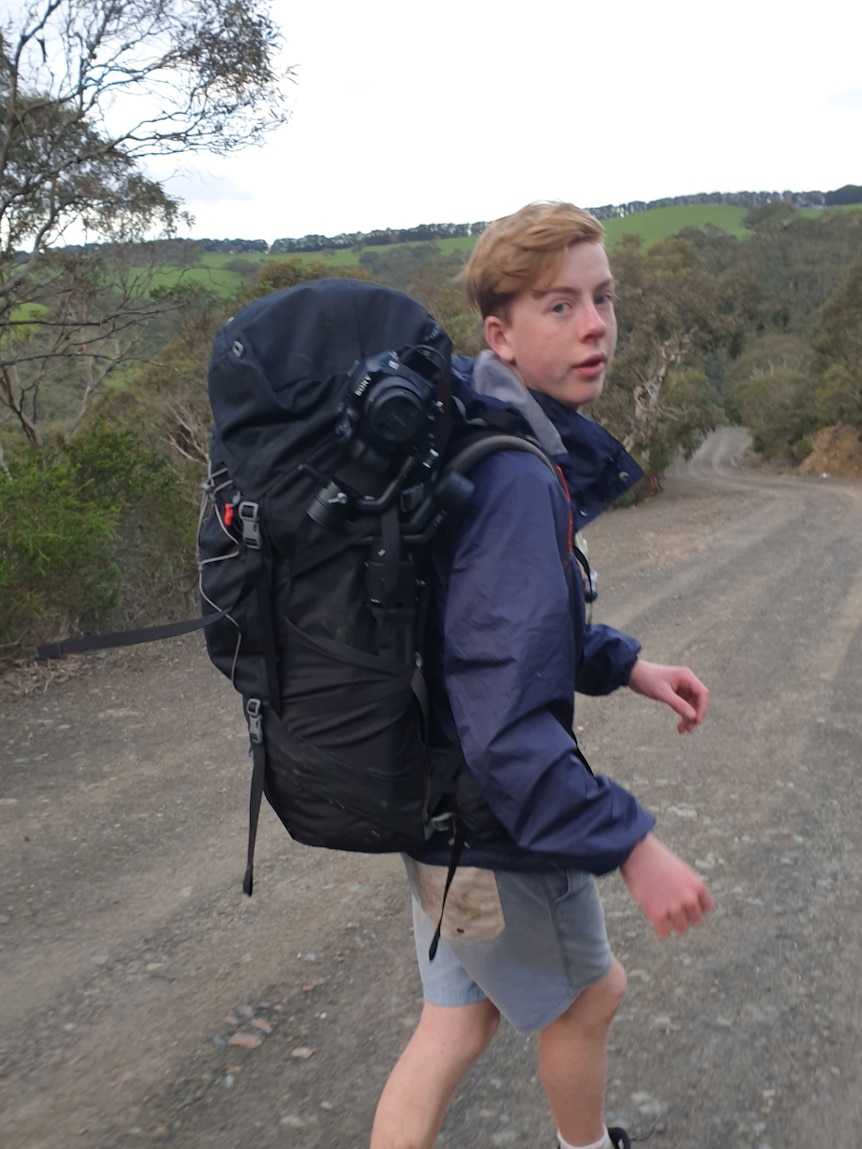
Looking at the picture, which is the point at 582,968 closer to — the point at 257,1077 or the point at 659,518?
the point at 257,1077

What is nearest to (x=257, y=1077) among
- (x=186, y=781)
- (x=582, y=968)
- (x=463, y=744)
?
(x=582, y=968)

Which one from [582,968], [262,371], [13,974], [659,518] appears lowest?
[659,518]

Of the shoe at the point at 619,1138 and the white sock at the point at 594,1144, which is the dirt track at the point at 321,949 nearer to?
the shoe at the point at 619,1138

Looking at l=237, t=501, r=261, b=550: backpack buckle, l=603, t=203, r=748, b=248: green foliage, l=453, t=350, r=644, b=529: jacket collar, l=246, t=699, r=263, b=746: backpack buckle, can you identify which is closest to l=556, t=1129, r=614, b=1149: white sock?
l=246, t=699, r=263, b=746: backpack buckle

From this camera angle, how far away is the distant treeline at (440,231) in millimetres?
20328

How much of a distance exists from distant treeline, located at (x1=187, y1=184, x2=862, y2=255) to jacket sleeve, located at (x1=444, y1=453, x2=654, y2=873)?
2.10 ft

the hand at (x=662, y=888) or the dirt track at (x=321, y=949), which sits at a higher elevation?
the hand at (x=662, y=888)

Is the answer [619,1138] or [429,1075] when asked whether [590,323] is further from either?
[619,1138]

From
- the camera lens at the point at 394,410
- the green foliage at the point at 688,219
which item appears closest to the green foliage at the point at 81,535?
the camera lens at the point at 394,410

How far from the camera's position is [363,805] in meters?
1.58

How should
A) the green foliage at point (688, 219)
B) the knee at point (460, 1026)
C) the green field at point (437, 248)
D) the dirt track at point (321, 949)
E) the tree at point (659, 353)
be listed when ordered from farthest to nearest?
1. the green foliage at point (688, 219)
2. the tree at point (659, 353)
3. the green field at point (437, 248)
4. the dirt track at point (321, 949)
5. the knee at point (460, 1026)

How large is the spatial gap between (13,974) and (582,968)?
86.6 inches

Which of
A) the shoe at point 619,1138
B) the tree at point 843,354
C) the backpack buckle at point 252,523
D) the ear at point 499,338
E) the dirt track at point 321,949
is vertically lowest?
the tree at point 843,354

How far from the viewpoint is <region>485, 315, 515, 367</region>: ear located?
5.88 ft
